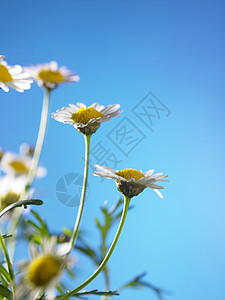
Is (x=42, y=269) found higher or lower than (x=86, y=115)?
lower

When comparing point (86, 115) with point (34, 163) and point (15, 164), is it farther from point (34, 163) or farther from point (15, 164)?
A: point (15, 164)

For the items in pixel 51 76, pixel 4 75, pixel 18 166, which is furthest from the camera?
→ pixel 18 166

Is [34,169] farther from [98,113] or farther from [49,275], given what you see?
[49,275]

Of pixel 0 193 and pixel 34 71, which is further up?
pixel 34 71

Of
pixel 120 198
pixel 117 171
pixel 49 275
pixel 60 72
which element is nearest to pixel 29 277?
pixel 49 275

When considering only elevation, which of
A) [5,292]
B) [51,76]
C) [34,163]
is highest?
[51,76]

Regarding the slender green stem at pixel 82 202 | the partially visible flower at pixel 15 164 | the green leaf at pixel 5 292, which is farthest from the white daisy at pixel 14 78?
the partially visible flower at pixel 15 164

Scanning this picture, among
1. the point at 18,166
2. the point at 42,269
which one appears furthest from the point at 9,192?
the point at 42,269
